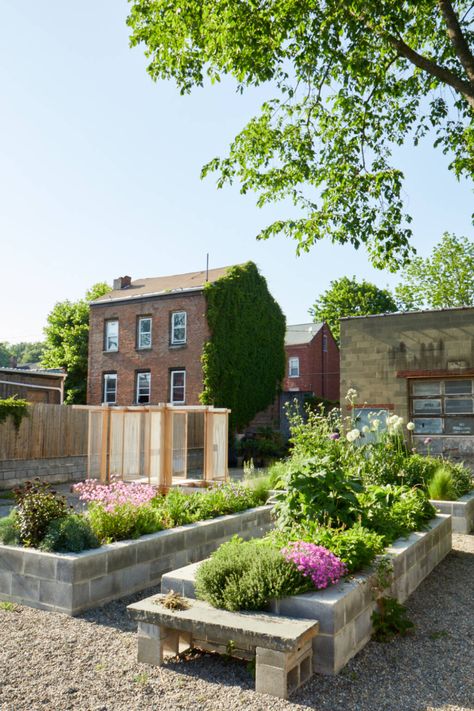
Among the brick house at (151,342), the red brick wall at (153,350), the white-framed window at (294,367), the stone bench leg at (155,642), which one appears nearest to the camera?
the stone bench leg at (155,642)

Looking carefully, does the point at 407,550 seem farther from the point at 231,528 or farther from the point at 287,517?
the point at 231,528

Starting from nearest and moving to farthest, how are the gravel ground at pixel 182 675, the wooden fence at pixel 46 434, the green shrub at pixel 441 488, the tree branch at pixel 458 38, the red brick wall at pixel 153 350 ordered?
the gravel ground at pixel 182 675, the tree branch at pixel 458 38, the green shrub at pixel 441 488, the wooden fence at pixel 46 434, the red brick wall at pixel 153 350

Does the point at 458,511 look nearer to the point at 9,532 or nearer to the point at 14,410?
the point at 9,532

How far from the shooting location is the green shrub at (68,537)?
6.30 metres

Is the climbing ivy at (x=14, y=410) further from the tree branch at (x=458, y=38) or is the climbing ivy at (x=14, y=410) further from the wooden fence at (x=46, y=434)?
the tree branch at (x=458, y=38)

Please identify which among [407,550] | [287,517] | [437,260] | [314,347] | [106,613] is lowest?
[106,613]

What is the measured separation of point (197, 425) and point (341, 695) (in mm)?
21013

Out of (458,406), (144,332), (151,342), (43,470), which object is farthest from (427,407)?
(144,332)

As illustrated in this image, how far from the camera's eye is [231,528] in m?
8.60

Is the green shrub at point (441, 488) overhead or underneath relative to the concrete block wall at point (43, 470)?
overhead

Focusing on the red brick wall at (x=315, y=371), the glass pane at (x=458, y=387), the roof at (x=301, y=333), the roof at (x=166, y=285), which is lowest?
the glass pane at (x=458, y=387)

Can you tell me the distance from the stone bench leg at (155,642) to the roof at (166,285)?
2427cm

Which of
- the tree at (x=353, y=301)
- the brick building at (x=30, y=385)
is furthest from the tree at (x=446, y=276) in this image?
the brick building at (x=30, y=385)

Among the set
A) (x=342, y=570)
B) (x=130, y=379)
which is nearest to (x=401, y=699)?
(x=342, y=570)
